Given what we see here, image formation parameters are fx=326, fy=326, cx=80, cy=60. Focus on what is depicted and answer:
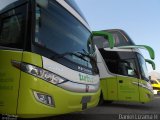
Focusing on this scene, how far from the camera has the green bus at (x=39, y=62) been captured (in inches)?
223

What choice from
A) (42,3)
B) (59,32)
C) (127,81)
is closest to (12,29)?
(42,3)

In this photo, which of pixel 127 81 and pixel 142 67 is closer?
pixel 127 81

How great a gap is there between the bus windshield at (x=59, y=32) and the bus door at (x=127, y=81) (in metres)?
5.06

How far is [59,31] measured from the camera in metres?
6.73

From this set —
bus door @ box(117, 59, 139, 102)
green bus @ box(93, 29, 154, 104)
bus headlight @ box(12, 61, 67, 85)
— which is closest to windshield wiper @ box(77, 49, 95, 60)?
bus headlight @ box(12, 61, 67, 85)

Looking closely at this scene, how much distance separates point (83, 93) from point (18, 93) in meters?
1.84

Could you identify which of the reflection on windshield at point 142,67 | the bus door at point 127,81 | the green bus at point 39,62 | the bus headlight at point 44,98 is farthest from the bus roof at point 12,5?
the reflection on windshield at point 142,67

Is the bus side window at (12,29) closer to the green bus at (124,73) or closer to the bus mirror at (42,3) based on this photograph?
the bus mirror at (42,3)

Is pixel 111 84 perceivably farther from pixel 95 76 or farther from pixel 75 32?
pixel 75 32

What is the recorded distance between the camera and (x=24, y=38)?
233 inches

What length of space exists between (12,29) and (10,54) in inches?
22.1

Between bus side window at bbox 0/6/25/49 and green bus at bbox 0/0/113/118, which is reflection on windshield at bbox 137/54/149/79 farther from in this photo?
bus side window at bbox 0/6/25/49

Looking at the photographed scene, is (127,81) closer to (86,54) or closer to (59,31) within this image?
(86,54)

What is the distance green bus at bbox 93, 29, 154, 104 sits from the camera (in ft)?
41.4
